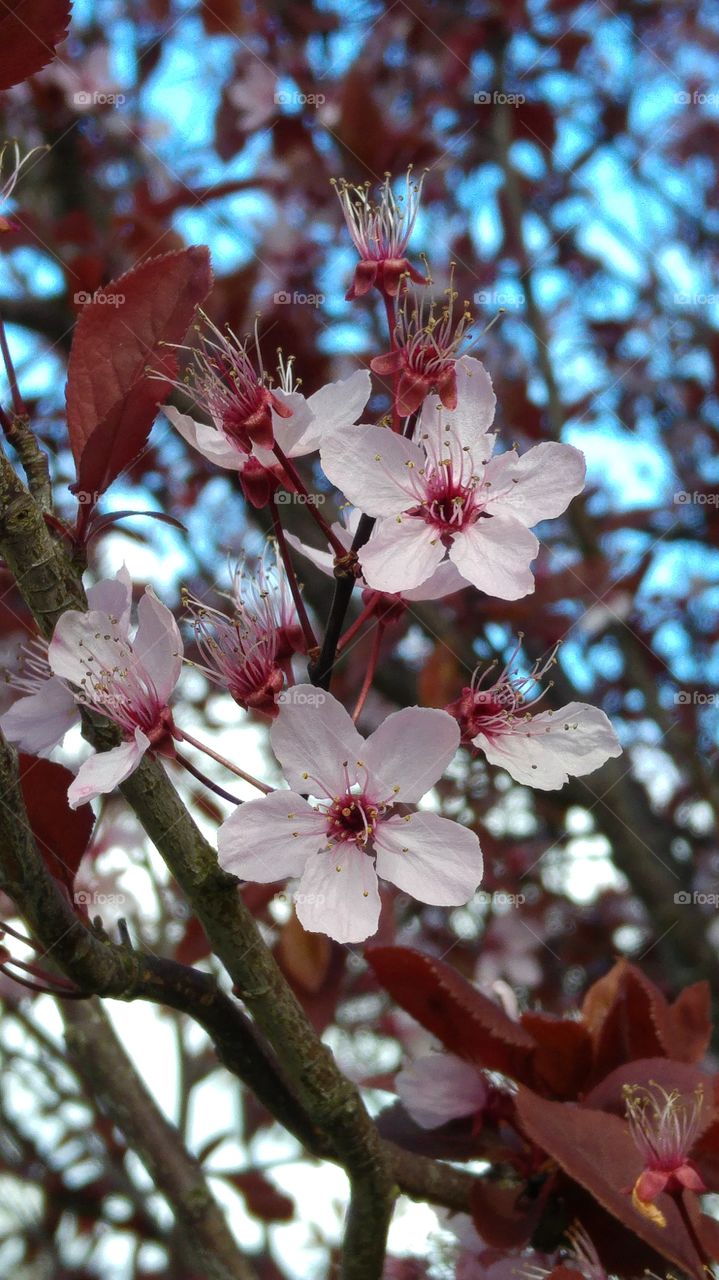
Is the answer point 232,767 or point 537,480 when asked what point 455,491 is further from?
point 232,767

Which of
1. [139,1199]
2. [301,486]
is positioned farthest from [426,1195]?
[139,1199]

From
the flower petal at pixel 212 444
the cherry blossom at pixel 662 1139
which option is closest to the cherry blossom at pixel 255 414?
the flower petal at pixel 212 444

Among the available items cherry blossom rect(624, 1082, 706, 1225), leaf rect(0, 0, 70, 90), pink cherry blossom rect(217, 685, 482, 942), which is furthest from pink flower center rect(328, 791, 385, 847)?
leaf rect(0, 0, 70, 90)

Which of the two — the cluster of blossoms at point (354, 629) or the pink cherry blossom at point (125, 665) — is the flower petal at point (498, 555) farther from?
the pink cherry blossom at point (125, 665)

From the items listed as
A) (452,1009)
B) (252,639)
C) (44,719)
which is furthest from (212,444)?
(452,1009)

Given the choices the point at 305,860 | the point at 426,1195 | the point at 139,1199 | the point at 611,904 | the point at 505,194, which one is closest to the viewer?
the point at 305,860

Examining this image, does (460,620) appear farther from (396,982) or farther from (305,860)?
(305,860)
